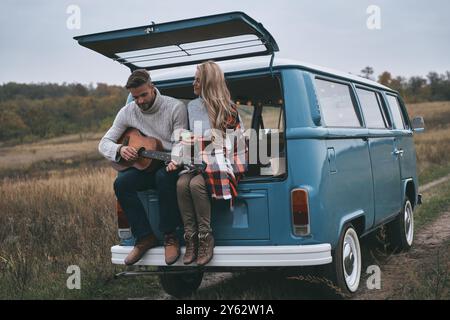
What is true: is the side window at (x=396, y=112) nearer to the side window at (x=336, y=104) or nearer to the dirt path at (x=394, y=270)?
the dirt path at (x=394, y=270)

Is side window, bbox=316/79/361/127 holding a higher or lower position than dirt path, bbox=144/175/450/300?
higher

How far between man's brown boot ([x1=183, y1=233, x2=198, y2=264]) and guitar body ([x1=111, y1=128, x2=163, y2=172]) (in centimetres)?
66

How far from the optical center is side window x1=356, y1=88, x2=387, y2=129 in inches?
245

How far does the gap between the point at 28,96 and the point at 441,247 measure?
203ft

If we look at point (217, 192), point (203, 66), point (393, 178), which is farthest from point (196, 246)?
point (393, 178)

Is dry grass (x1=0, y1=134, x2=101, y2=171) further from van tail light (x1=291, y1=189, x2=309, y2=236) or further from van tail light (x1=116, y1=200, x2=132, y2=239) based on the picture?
van tail light (x1=291, y1=189, x2=309, y2=236)

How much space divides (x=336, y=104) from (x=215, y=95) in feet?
4.20

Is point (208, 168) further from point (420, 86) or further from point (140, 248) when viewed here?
point (420, 86)

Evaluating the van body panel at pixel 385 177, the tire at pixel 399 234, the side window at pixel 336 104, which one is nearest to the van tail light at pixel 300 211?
the side window at pixel 336 104

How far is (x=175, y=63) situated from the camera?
5.54m

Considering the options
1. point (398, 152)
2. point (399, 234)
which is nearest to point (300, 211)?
point (398, 152)

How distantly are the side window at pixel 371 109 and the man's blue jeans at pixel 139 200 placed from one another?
2.36 metres

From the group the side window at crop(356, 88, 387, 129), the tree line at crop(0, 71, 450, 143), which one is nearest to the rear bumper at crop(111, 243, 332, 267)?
the side window at crop(356, 88, 387, 129)
